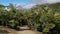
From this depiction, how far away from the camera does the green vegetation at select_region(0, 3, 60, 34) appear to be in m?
5.57

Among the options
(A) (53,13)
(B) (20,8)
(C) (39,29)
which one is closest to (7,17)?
(B) (20,8)

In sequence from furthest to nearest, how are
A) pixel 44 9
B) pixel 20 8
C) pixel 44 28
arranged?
pixel 20 8 → pixel 44 9 → pixel 44 28

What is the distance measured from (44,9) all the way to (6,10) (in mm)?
1245

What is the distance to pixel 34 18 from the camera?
5.98 meters

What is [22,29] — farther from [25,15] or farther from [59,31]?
[59,31]

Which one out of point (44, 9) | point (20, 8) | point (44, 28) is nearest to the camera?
point (44, 28)

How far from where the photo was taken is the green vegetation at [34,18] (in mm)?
5566

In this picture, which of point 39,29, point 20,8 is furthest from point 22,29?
point 20,8

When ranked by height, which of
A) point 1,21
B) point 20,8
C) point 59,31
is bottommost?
point 59,31

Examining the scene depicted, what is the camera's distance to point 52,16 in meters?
5.62

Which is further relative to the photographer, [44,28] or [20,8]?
[20,8]

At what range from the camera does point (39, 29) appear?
18.9 ft

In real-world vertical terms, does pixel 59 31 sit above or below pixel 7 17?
below

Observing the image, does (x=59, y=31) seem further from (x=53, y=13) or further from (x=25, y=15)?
(x=25, y=15)
